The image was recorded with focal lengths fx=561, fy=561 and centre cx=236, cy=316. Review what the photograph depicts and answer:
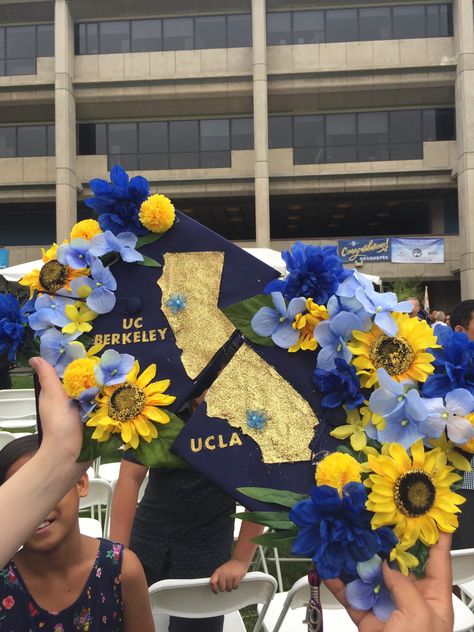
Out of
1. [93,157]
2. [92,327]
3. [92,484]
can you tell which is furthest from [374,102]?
[92,327]

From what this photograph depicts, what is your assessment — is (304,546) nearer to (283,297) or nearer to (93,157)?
(283,297)

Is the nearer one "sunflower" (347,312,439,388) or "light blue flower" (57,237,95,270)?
"sunflower" (347,312,439,388)

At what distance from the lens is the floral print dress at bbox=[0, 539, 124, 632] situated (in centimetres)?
137

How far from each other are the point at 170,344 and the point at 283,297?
261 millimetres

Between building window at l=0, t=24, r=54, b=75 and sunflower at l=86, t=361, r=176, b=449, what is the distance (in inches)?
941

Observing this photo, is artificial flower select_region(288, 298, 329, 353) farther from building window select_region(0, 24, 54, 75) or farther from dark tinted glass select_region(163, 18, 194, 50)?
building window select_region(0, 24, 54, 75)

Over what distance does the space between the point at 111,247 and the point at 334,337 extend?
0.52 m

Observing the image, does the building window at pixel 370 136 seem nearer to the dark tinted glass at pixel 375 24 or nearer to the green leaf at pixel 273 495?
the dark tinted glass at pixel 375 24

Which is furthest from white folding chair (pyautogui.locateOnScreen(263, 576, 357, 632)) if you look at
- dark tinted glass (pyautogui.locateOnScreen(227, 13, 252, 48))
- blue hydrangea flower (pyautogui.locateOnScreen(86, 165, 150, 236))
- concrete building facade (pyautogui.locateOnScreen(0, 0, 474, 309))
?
dark tinted glass (pyautogui.locateOnScreen(227, 13, 252, 48))

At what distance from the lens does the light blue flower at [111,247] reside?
1.21 meters

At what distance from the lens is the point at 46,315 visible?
1.20 meters

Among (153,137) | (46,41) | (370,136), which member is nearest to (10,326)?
(153,137)

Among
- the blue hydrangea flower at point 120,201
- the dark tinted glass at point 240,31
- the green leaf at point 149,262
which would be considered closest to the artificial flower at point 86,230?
the blue hydrangea flower at point 120,201

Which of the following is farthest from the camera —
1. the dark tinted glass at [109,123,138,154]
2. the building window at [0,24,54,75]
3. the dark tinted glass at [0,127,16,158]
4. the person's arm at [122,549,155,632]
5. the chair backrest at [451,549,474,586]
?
the dark tinted glass at [0,127,16,158]
